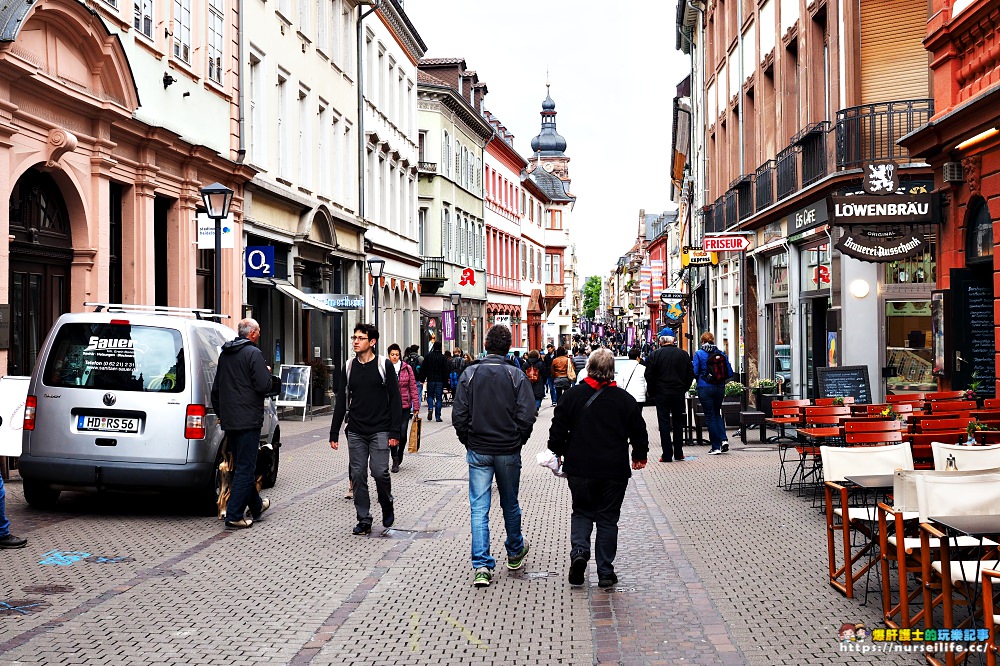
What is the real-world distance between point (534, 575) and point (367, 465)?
2.51 metres

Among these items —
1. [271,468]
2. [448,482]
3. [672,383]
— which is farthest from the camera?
[672,383]

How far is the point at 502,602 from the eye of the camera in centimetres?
769

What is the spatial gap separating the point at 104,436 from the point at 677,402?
361 inches

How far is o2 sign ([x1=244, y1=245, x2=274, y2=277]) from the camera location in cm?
2512

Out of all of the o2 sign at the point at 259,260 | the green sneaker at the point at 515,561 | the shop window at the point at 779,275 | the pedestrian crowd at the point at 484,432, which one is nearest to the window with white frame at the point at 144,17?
the o2 sign at the point at 259,260

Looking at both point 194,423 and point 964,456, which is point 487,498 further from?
point 194,423

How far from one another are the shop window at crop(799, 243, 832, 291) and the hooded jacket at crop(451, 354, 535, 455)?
44.2 feet

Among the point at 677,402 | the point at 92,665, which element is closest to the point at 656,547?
the point at 92,665

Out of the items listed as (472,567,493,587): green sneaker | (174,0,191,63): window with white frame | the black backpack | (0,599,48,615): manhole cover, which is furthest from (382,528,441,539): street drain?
(174,0,191,63): window with white frame

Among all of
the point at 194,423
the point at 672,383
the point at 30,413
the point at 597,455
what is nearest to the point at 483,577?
the point at 597,455

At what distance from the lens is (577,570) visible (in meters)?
8.09

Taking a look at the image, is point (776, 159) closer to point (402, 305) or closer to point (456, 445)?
point (456, 445)

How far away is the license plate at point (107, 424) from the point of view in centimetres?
1092

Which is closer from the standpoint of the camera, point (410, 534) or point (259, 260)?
point (410, 534)
